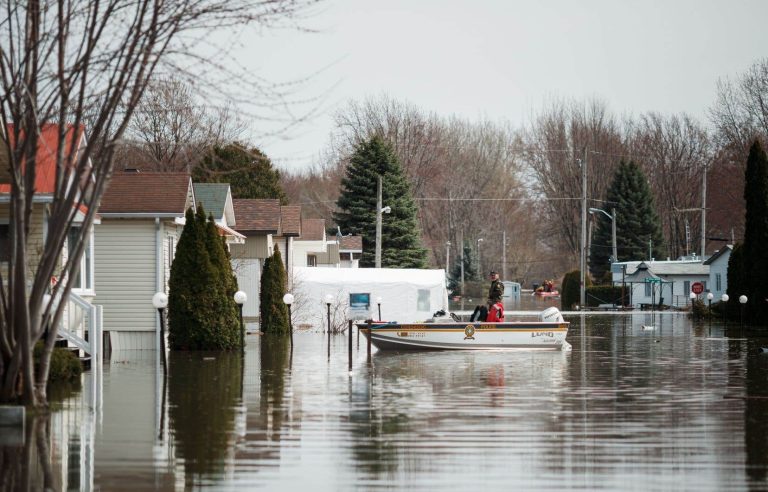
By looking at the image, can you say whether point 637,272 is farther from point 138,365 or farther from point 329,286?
point 138,365

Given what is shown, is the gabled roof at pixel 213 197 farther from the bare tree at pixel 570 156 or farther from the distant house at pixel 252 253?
the bare tree at pixel 570 156

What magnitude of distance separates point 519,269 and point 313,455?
118 m

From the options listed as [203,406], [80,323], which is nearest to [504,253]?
[80,323]

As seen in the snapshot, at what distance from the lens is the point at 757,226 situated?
4684 centimetres

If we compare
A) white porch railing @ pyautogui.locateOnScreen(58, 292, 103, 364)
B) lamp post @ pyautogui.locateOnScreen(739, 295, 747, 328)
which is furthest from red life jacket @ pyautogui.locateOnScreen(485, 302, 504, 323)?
lamp post @ pyautogui.locateOnScreen(739, 295, 747, 328)

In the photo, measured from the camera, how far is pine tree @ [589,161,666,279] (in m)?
98.4

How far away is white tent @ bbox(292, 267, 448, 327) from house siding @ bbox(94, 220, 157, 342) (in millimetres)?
14058

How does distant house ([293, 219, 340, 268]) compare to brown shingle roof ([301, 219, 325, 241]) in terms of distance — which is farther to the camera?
brown shingle roof ([301, 219, 325, 241])

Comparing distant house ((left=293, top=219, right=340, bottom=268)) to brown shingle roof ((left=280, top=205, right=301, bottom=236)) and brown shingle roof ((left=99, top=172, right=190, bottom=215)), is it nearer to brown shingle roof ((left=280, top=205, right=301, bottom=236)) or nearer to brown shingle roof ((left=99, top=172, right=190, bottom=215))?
brown shingle roof ((left=280, top=205, right=301, bottom=236))

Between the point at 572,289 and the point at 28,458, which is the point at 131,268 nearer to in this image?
the point at 28,458

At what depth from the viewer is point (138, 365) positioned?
2491 centimetres

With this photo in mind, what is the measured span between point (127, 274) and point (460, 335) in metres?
8.05

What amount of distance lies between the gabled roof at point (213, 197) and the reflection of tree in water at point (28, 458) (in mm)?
23832

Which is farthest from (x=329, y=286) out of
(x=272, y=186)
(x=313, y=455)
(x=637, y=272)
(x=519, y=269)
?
(x=519, y=269)
